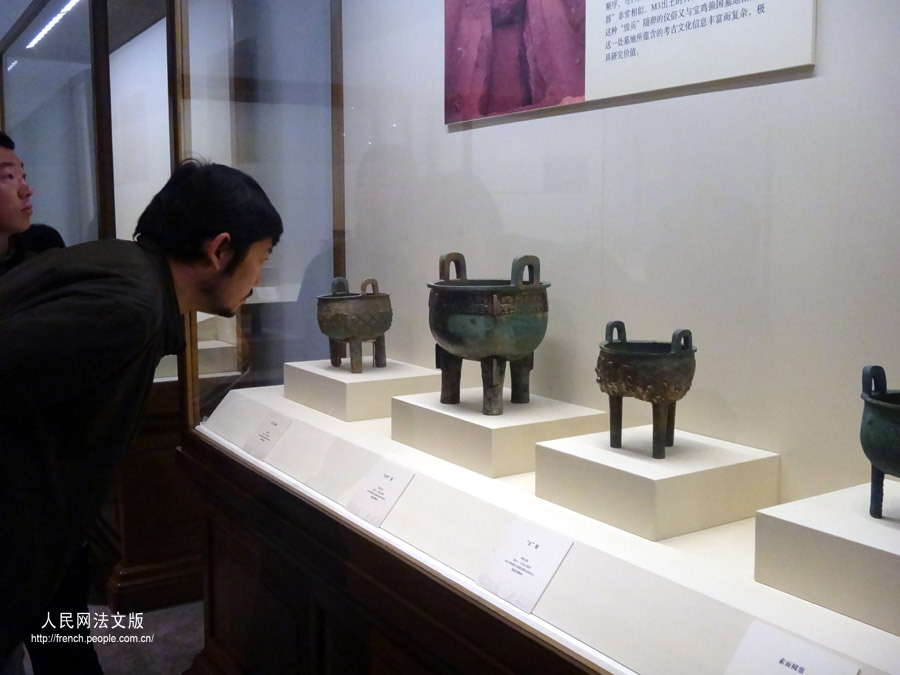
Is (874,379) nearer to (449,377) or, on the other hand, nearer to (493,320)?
(493,320)

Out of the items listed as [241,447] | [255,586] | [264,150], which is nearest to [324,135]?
[264,150]

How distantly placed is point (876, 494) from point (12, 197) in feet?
6.88

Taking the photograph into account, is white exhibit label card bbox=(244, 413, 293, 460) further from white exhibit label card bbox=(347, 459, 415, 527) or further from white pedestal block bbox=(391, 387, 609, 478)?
white exhibit label card bbox=(347, 459, 415, 527)

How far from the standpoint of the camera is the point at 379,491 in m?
1.60

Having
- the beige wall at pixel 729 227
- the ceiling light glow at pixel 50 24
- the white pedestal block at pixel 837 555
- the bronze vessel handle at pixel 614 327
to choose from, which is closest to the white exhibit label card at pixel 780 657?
the white pedestal block at pixel 837 555

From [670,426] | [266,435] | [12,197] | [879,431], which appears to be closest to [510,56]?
[670,426]

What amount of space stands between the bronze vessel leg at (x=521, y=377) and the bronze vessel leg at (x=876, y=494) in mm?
768

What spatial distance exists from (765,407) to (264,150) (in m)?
1.62

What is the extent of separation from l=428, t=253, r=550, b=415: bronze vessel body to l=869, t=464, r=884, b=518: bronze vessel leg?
697 millimetres

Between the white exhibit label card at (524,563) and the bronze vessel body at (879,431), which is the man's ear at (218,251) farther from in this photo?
the bronze vessel body at (879,431)

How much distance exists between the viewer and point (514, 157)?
1.93 m

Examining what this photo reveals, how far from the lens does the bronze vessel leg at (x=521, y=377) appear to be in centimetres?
178

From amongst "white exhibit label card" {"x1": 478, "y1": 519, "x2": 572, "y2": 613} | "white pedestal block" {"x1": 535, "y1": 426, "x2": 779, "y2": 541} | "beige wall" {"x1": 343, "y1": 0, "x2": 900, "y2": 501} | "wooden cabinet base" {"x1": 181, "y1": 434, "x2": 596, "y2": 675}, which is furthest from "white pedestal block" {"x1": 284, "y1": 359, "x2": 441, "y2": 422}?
"white exhibit label card" {"x1": 478, "y1": 519, "x2": 572, "y2": 613}

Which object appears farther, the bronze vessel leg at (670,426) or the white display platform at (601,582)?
the bronze vessel leg at (670,426)
